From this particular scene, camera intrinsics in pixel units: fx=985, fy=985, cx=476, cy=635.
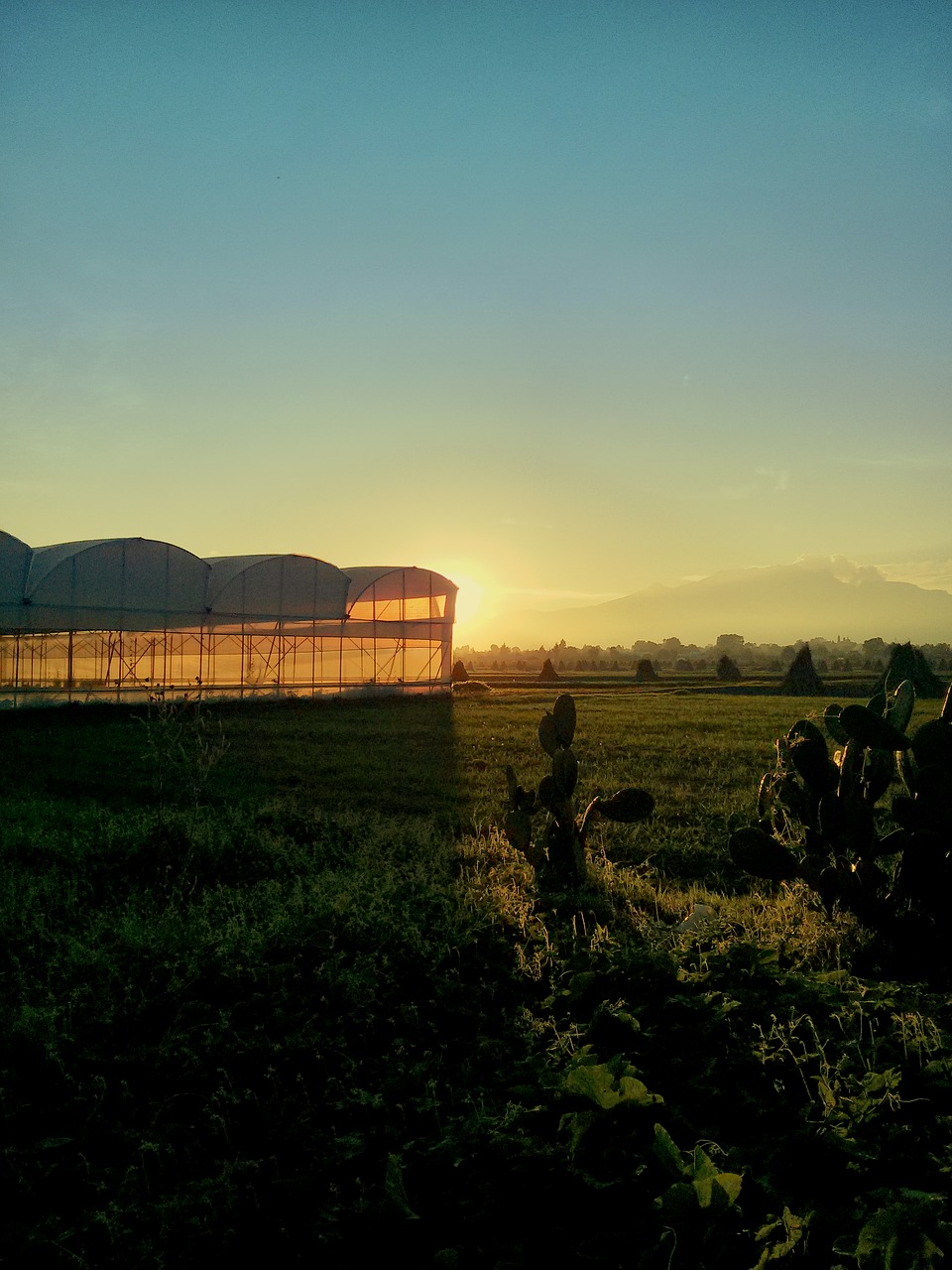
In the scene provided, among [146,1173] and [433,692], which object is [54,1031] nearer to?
[146,1173]

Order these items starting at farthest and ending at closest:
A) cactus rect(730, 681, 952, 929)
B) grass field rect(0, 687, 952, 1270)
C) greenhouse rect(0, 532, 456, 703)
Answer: greenhouse rect(0, 532, 456, 703)
cactus rect(730, 681, 952, 929)
grass field rect(0, 687, 952, 1270)

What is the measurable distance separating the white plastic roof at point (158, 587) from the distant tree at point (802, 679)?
14.2 m

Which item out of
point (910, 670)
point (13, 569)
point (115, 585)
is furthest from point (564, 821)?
point (910, 670)

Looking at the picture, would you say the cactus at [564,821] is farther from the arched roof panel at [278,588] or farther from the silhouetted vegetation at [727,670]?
the silhouetted vegetation at [727,670]

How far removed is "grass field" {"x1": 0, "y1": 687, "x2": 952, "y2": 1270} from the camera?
9.60 ft

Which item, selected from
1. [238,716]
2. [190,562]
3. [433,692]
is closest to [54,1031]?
[238,716]

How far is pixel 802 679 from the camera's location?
34125mm

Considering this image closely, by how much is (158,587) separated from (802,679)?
21.7 metres

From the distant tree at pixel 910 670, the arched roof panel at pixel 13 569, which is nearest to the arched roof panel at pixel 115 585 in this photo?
the arched roof panel at pixel 13 569

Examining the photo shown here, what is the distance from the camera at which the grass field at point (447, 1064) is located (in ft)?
9.60

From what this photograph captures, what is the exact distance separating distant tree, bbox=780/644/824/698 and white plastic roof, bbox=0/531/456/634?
→ 1416cm

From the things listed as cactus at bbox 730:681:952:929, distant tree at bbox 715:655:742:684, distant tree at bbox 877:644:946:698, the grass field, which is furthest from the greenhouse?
cactus at bbox 730:681:952:929

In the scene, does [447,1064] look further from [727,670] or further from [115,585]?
[727,670]

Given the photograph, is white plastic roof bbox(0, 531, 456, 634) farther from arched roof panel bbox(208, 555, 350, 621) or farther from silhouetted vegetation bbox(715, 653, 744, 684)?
silhouetted vegetation bbox(715, 653, 744, 684)
